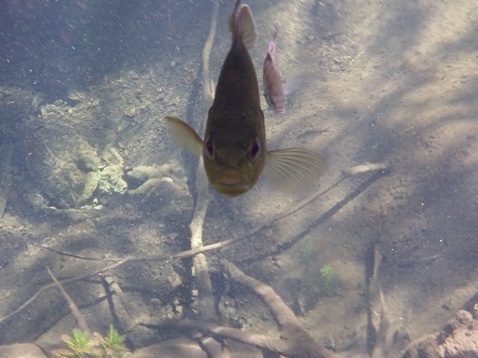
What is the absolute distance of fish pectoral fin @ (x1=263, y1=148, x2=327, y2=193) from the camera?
1373mm

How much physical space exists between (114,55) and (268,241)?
5.29 meters

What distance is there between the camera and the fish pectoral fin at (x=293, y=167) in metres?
1.37

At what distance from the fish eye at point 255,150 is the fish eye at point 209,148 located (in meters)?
0.12

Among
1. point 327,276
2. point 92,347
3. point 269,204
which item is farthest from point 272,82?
point 92,347

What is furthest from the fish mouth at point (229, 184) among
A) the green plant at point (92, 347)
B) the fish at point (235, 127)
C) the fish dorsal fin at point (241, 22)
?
the green plant at point (92, 347)

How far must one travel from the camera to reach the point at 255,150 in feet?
3.81

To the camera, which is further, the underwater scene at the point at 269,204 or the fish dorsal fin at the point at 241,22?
the underwater scene at the point at 269,204

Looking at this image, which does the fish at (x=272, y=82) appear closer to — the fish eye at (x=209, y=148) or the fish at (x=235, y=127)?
the fish at (x=235, y=127)

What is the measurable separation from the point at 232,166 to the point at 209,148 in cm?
11

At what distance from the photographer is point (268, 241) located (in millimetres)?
4473

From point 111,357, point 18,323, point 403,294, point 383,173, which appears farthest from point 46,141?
point 403,294

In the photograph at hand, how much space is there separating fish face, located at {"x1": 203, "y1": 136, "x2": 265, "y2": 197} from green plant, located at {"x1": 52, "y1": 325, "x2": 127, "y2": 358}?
3227mm

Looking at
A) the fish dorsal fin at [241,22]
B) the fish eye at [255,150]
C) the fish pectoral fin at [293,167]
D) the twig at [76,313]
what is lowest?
the twig at [76,313]

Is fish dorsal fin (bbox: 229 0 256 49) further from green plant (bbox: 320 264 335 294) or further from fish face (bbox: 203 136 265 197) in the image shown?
green plant (bbox: 320 264 335 294)
